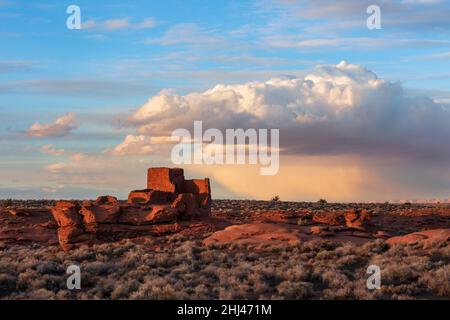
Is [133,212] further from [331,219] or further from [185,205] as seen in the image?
[331,219]

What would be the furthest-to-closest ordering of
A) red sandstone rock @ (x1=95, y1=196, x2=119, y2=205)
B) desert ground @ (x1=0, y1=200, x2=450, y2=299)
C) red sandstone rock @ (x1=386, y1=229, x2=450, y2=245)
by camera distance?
red sandstone rock @ (x1=95, y1=196, x2=119, y2=205)
red sandstone rock @ (x1=386, y1=229, x2=450, y2=245)
desert ground @ (x1=0, y1=200, x2=450, y2=299)

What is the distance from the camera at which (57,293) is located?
16.9 m

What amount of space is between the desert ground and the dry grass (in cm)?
4

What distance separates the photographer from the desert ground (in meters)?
16.7

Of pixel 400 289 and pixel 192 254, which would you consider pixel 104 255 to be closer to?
pixel 192 254

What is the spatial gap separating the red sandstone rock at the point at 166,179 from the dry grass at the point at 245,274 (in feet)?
33.2

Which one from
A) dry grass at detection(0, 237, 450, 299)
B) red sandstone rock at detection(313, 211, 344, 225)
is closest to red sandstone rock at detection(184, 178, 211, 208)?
red sandstone rock at detection(313, 211, 344, 225)

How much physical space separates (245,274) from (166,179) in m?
18.3

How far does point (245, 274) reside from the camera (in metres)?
19.2

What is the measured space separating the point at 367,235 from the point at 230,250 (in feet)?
27.9

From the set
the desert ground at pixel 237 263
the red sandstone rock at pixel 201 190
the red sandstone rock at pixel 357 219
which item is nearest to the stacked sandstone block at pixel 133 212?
A: the red sandstone rock at pixel 201 190

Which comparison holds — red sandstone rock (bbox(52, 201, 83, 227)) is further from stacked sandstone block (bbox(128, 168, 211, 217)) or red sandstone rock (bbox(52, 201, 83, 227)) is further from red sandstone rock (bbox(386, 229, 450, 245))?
red sandstone rock (bbox(386, 229, 450, 245))

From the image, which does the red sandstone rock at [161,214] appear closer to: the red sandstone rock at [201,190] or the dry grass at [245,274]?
the red sandstone rock at [201,190]
